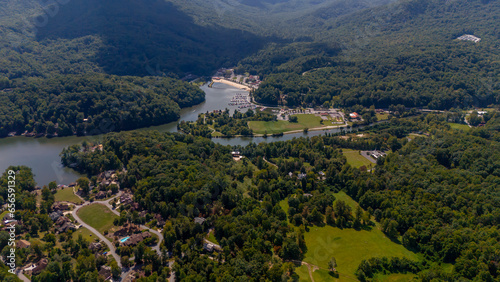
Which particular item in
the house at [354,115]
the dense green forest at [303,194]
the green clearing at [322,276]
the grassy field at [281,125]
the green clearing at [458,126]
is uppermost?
the green clearing at [458,126]

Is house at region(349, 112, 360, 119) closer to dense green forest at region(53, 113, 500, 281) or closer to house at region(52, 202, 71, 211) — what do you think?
dense green forest at region(53, 113, 500, 281)

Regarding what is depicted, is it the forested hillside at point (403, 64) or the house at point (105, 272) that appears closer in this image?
the house at point (105, 272)

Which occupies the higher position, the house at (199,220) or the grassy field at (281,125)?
the grassy field at (281,125)

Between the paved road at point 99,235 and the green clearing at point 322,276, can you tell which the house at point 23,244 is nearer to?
the paved road at point 99,235

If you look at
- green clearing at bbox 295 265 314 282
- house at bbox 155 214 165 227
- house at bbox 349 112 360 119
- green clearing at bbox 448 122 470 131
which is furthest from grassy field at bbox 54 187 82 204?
green clearing at bbox 448 122 470 131

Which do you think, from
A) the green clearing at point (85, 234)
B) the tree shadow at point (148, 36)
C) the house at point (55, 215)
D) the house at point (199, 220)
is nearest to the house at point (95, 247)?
the green clearing at point (85, 234)

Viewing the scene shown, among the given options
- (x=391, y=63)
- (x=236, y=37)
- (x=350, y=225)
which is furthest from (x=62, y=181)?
(x=236, y=37)

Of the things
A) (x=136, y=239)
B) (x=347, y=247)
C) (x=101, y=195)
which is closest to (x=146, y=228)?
(x=136, y=239)
